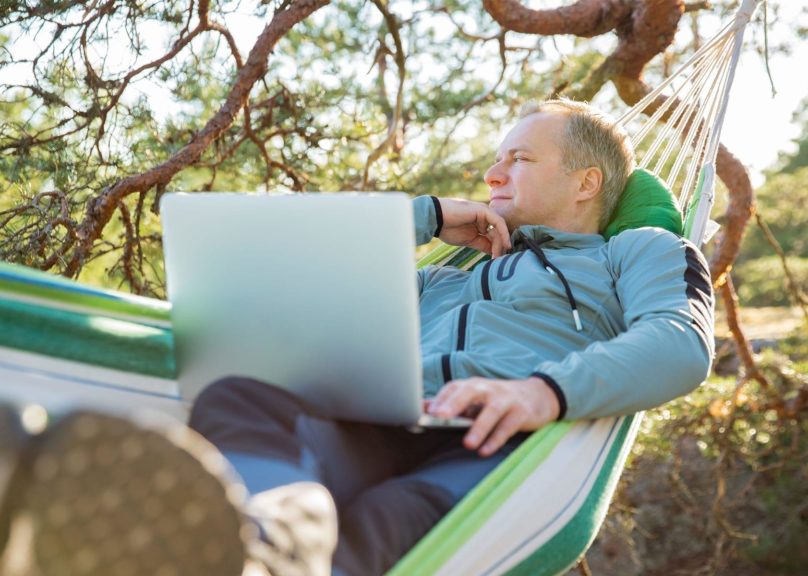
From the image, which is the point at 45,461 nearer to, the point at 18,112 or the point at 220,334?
the point at 220,334

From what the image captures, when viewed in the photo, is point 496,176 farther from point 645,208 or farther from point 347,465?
point 347,465

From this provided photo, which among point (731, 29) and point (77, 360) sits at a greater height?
point (731, 29)

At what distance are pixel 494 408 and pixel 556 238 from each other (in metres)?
0.71

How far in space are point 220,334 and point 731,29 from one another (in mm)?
1836

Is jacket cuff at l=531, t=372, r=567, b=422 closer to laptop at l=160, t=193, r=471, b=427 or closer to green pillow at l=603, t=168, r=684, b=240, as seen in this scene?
laptop at l=160, t=193, r=471, b=427

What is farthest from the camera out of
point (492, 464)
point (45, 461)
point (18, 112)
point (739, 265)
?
point (739, 265)

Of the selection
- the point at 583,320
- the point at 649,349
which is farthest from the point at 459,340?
Answer: the point at 649,349

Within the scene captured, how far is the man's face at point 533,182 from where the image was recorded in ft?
6.45

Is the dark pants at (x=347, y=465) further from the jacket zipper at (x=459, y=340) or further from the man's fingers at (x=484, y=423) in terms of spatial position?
the jacket zipper at (x=459, y=340)

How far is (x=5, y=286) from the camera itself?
45.8 inches

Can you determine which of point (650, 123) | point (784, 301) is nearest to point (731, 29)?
point (650, 123)

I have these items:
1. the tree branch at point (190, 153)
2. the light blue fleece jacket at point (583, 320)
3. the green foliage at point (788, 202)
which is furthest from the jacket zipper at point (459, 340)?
the green foliage at point (788, 202)

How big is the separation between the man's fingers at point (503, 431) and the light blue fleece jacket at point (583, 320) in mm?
80

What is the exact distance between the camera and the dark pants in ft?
3.47
